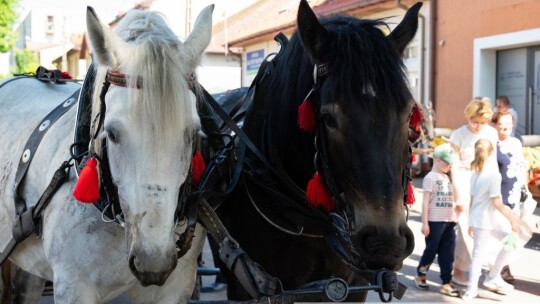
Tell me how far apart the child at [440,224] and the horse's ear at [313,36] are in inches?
160

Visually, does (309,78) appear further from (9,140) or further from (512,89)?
(512,89)

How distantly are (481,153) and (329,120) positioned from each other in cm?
431

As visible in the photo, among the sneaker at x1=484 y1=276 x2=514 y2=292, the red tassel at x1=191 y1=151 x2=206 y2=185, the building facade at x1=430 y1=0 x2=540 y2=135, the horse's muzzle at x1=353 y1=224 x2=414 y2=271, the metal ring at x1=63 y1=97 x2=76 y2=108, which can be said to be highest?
the building facade at x1=430 y1=0 x2=540 y2=135

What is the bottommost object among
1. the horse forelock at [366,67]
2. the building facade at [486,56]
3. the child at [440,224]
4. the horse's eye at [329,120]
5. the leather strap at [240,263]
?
the child at [440,224]

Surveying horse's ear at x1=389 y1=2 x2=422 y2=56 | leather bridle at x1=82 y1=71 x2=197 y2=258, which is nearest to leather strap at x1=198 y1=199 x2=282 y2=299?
leather bridle at x1=82 y1=71 x2=197 y2=258

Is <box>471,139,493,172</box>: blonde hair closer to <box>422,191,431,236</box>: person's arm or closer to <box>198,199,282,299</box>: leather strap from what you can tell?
<box>422,191,431,236</box>: person's arm

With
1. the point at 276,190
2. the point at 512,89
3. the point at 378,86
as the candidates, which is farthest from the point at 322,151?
the point at 512,89

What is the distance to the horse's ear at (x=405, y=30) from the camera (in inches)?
105

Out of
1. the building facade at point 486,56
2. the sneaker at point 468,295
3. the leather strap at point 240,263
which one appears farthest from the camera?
the building facade at point 486,56

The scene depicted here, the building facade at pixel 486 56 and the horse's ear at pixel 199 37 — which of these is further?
the building facade at pixel 486 56

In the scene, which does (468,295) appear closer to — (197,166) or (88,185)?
(197,166)

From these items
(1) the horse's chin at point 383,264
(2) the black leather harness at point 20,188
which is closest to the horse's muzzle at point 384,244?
(1) the horse's chin at point 383,264

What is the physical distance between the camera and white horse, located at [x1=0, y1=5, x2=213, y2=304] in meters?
Result: 2.16

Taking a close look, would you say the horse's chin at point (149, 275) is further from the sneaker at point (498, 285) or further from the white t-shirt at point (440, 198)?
the sneaker at point (498, 285)
